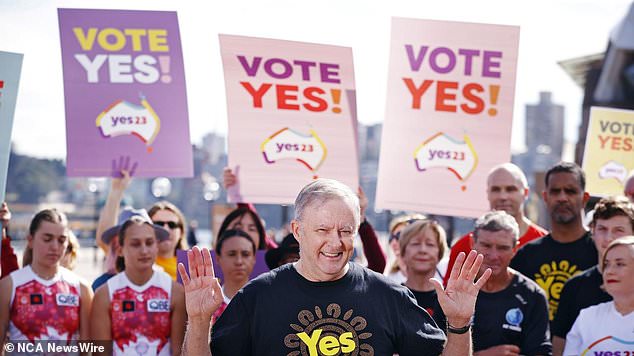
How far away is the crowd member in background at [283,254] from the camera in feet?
17.6

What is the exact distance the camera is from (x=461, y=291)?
3625mm

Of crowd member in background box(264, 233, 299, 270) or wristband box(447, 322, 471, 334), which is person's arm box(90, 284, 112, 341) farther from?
wristband box(447, 322, 471, 334)

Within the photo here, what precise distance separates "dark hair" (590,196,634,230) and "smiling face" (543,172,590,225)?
264mm

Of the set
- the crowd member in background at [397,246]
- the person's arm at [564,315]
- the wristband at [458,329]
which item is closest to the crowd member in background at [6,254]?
the crowd member in background at [397,246]

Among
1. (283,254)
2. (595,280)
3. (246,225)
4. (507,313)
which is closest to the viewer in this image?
(507,313)

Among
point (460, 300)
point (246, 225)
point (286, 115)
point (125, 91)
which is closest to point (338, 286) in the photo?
point (460, 300)

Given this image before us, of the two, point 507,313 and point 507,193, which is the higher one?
point 507,193

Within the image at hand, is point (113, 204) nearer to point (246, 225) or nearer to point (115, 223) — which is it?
point (115, 223)

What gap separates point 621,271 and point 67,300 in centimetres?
320

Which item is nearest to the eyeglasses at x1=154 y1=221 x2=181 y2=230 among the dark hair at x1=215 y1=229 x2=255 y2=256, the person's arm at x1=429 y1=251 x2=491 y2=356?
the dark hair at x1=215 y1=229 x2=255 y2=256

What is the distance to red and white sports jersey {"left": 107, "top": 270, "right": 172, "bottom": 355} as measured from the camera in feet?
17.2

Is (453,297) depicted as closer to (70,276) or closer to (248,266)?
(248,266)

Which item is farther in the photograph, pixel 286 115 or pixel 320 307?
pixel 286 115

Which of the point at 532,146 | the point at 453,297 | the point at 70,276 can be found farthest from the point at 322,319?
the point at 532,146
